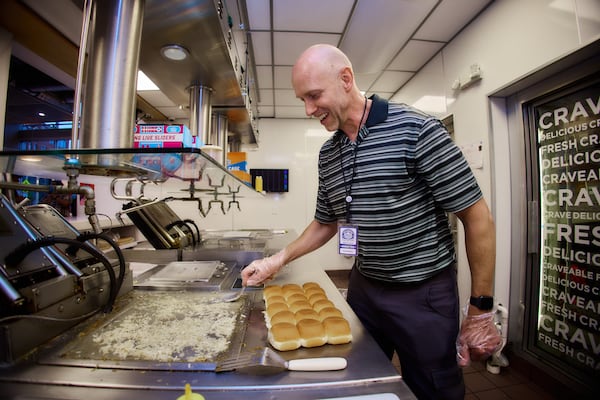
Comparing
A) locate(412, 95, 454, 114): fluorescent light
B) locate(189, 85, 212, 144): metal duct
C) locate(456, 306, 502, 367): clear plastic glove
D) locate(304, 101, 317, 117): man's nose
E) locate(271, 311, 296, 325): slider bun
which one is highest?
locate(412, 95, 454, 114): fluorescent light

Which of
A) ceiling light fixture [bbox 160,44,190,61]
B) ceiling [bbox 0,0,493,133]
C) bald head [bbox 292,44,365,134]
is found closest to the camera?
bald head [bbox 292,44,365,134]

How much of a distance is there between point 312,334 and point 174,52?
1.72 metres

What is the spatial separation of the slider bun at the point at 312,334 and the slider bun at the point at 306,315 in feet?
0.14

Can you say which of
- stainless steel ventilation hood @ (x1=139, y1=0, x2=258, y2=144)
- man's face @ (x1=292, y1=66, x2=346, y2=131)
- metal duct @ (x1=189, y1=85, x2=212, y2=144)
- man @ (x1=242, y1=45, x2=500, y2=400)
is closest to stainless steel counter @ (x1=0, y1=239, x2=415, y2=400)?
man @ (x1=242, y1=45, x2=500, y2=400)

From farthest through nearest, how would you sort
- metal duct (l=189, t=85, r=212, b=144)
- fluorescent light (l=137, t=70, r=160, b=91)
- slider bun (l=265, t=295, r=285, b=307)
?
fluorescent light (l=137, t=70, r=160, b=91) → metal duct (l=189, t=85, r=212, b=144) → slider bun (l=265, t=295, r=285, b=307)

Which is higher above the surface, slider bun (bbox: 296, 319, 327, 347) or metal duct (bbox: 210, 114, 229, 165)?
metal duct (bbox: 210, 114, 229, 165)

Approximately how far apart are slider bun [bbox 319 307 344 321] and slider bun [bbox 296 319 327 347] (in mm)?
72

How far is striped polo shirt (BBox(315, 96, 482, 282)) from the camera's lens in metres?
0.97

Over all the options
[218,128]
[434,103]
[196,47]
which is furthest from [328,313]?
[434,103]

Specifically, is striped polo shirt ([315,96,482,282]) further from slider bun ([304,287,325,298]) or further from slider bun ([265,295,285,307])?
slider bun ([265,295,285,307])

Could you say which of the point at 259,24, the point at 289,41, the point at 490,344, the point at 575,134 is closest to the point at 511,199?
the point at 575,134

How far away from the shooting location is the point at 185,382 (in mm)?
578

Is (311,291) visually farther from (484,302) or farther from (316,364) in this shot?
(484,302)

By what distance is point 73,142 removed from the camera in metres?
0.86
